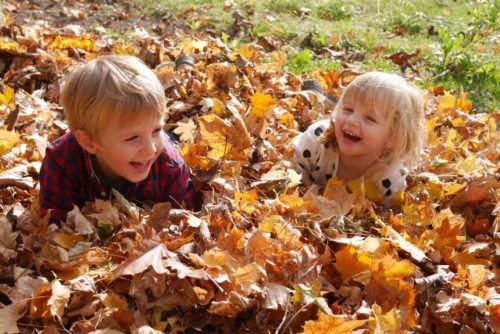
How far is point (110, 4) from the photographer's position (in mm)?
7664

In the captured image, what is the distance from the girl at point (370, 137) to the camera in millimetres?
2916

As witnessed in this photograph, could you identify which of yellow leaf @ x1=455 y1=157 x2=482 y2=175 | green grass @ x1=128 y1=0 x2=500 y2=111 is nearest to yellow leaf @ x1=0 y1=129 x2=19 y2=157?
yellow leaf @ x1=455 y1=157 x2=482 y2=175

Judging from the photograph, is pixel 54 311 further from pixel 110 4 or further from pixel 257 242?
pixel 110 4

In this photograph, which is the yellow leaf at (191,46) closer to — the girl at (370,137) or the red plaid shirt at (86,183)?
the girl at (370,137)

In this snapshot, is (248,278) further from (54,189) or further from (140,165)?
(54,189)

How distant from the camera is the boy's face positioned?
2324mm

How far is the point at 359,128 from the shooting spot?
9.62 ft

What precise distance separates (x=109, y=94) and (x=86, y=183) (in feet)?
1.87

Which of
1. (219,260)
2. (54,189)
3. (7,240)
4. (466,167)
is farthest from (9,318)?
(466,167)

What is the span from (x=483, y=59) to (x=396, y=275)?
5.13m

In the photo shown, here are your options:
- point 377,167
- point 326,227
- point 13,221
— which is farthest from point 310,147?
point 13,221

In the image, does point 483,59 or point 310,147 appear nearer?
point 310,147

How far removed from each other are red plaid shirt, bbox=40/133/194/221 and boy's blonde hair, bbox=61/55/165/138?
25 centimetres

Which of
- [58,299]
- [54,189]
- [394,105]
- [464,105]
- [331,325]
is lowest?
[464,105]
